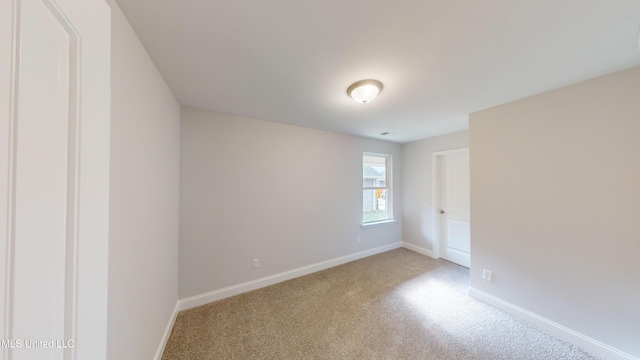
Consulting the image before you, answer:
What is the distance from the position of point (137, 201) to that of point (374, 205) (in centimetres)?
360

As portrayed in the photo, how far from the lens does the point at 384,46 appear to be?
4.27 feet

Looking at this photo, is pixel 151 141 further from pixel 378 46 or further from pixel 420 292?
pixel 420 292

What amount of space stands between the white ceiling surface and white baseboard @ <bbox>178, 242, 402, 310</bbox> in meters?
2.18

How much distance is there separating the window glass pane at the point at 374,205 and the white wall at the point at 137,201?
3.00 metres

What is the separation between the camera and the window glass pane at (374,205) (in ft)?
12.6

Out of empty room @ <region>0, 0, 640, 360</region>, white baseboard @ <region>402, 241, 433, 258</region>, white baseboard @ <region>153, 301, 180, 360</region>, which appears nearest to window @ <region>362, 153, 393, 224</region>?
white baseboard @ <region>402, 241, 433, 258</region>

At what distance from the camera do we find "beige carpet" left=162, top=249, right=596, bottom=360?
165 cm

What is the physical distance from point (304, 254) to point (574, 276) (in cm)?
278

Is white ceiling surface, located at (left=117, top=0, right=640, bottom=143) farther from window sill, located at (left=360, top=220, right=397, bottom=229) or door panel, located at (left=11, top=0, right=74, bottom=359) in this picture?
window sill, located at (left=360, top=220, right=397, bottom=229)

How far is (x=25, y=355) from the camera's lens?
373 mm

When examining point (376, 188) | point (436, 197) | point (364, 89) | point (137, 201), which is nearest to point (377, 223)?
point (376, 188)

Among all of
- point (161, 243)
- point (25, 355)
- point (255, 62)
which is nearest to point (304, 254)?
point (161, 243)

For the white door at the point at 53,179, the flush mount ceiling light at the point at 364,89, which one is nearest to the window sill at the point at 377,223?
the flush mount ceiling light at the point at 364,89

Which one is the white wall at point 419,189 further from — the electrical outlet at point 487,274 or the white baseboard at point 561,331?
the white baseboard at point 561,331
